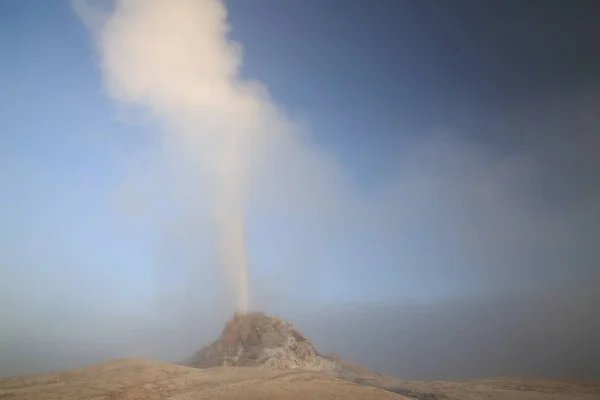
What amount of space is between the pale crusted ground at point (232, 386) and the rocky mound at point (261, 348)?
6.14 meters

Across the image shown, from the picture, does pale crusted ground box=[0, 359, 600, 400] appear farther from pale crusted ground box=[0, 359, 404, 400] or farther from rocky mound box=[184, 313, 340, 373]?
rocky mound box=[184, 313, 340, 373]

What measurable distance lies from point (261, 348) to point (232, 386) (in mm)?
13319

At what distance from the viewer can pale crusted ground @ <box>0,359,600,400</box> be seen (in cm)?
1942

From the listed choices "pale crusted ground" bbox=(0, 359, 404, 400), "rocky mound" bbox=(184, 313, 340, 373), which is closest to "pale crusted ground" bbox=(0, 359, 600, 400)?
"pale crusted ground" bbox=(0, 359, 404, 400)

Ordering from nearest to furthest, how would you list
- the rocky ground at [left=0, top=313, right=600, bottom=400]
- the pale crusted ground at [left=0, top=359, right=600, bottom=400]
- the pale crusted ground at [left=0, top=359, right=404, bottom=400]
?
the pale crusted ground at [left=0, top=359, right=404, bottom=400]
the pale crusted ground at [left=0, top=359, right=600, bottom=400]
the rocky ground at [left=0, top=313, right=600, bottom=400]

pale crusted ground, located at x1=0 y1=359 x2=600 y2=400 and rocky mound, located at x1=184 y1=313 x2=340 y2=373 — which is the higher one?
rocky mound, located at x1=184 y1=313 x2=340 y2=373

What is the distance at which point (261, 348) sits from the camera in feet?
110

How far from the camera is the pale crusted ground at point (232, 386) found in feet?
63.7

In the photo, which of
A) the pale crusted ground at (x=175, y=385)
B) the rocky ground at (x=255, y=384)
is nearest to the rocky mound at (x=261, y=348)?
the rocky ground at (x=255, y=384)

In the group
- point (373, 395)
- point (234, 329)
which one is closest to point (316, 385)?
point (373, 395)

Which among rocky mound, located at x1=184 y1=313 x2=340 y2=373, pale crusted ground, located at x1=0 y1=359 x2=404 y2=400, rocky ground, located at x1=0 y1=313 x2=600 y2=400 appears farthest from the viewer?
rocky mound, located at x1=184 y1=313 x2=340 y2=373

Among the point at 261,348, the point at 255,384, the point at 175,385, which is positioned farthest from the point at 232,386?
the point at 261,348

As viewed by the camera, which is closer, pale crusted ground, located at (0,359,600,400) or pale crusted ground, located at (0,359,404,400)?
pale crusted ground, located at (0,359,404,400)

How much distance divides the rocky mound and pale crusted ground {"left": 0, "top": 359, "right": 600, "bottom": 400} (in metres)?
6.14
